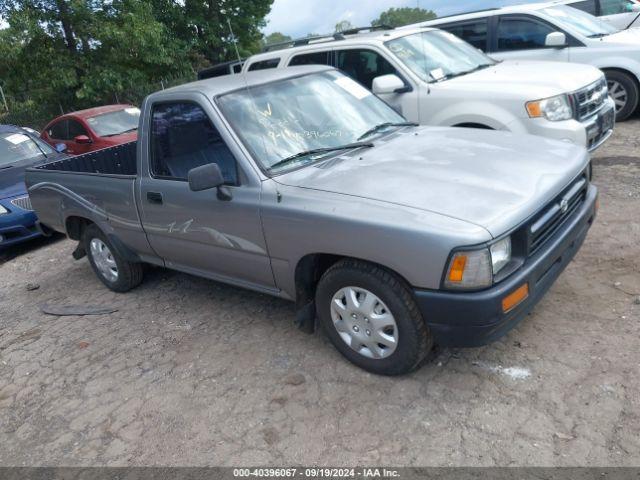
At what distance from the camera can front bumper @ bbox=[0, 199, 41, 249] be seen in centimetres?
708

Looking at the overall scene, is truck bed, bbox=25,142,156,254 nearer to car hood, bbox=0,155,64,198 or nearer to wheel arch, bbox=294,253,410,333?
wheel arch, bbox=294,253,410,333

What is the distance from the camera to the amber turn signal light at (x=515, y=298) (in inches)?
108

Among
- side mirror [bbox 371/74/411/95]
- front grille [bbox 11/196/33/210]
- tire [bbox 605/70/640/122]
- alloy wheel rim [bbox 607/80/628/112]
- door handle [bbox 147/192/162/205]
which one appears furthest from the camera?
alloy wheel rim [bbox 607/80/628/112]

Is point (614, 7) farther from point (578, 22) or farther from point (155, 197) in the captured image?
point (155, 197)

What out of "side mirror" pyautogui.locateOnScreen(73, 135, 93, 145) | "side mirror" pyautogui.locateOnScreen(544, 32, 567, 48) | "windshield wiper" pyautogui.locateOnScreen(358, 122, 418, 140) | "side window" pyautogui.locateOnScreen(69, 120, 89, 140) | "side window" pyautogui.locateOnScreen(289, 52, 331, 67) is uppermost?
"side window" pyautogui.locateOnScreen(289, 52, 331, 67)

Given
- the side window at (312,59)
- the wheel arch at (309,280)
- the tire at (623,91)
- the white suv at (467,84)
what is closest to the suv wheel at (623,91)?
the tire at (623,91)

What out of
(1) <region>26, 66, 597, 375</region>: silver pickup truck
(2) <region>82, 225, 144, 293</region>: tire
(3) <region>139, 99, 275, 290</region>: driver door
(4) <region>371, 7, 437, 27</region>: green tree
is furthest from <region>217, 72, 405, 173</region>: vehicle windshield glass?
(4) <region>371, 7, 437, 27</region>: green tree

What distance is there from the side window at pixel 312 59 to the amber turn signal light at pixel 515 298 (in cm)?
465

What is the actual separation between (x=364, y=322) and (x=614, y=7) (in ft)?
33.1

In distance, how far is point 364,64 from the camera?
21.0 ft

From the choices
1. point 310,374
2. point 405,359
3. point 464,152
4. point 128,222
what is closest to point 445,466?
point 405,359

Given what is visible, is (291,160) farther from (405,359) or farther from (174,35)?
(174,35)

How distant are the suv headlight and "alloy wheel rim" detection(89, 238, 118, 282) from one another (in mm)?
3529

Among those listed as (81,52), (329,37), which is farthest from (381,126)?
(81,52)
